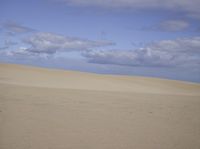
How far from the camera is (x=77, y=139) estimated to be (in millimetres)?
6926

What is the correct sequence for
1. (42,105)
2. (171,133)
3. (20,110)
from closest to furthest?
Answer: (171,133), (20,110), (42,105)

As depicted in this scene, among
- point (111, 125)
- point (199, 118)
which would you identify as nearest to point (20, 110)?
point (111, 125)

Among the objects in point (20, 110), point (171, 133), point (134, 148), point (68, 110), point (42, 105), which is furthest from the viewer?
point (42, 105)

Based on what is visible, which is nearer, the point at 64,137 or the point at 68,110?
the point at 64,137

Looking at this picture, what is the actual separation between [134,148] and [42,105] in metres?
6.22

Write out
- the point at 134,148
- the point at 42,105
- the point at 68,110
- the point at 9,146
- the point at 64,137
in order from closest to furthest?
the point at 9,146, the point at 134,148, the point at 64,137, the point at 68,110, the point at 42,105

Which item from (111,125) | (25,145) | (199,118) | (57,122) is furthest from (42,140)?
(199,118)

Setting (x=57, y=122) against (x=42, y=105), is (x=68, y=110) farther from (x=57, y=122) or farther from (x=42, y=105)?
(x=57, y=122)

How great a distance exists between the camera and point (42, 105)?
467 inches

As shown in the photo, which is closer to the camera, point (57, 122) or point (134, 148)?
point (134, 148)

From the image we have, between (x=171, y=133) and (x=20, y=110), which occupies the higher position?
(x=20, y=110)

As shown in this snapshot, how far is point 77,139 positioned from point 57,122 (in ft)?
6.44

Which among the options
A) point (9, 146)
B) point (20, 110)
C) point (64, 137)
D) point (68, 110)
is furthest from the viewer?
point (68, 110)

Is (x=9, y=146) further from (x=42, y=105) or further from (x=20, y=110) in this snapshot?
(x=42, y=105)
